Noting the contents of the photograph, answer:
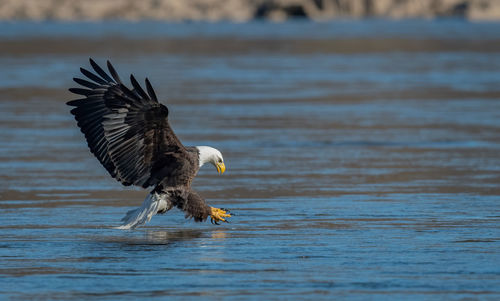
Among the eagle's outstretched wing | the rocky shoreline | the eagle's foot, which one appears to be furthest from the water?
the rocky shoreline

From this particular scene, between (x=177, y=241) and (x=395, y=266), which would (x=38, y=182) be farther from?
(x=395, y=266)

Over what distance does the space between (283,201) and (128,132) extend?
77.6 inches

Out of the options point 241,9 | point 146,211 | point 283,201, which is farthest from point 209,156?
point 241,9

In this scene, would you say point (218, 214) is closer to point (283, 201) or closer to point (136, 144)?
point (136, 144)

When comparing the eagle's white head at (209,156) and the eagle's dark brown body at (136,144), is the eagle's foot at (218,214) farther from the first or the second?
the eagle's white head at (209,156)

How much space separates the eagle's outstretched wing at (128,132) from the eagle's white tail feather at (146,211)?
128 mm

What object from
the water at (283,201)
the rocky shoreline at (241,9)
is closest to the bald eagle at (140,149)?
the water at (283,201)

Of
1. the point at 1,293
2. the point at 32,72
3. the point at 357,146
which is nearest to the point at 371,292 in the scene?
the point at 1,293

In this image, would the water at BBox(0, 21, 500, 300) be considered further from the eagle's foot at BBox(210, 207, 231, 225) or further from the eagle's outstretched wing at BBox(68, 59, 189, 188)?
the eagle's outstretched wing at BBox(68, 59, 189, 188)

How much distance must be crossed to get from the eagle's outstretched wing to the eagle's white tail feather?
0.13 m

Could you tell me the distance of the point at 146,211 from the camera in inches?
334

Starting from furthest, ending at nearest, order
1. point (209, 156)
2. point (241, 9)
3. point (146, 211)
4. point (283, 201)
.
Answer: point (241, 9) → point (283, 201) → point (209, 156) → point (146, 211)

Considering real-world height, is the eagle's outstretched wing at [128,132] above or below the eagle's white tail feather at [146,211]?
above

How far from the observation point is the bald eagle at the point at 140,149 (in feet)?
27.8
